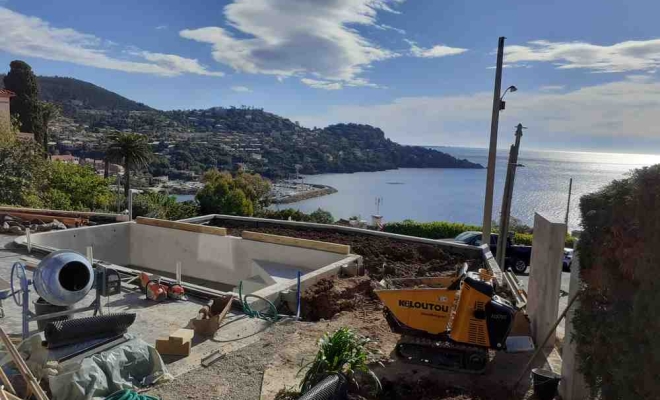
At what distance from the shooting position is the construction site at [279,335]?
18.4ft

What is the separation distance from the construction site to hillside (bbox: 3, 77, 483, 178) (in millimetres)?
81453

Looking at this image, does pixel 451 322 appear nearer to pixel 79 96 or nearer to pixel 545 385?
pixel 545 385

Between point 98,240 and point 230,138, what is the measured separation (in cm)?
13147

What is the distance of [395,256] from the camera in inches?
503

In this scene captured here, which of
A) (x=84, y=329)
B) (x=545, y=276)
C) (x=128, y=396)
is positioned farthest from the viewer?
(x=545, y=276)

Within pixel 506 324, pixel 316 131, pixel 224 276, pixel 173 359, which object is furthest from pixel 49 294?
pixel 316 131

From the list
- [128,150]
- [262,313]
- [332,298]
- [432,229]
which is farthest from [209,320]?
[128,150]

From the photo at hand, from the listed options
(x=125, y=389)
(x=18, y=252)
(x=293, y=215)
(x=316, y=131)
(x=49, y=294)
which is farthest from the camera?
(x=316, y=131)

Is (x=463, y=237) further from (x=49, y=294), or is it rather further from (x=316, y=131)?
(x=316, y=131)

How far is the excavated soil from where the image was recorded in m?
11.7

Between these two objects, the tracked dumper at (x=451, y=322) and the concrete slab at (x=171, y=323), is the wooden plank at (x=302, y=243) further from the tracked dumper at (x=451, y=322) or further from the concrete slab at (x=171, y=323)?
the tracked dumper at (x=451, y=322)

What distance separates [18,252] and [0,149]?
13299 millimetres

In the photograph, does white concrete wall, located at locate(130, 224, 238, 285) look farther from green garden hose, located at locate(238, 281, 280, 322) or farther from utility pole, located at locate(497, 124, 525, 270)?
utility pole, located at locate(497, 124, 525, 270)

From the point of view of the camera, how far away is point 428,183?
131 m
